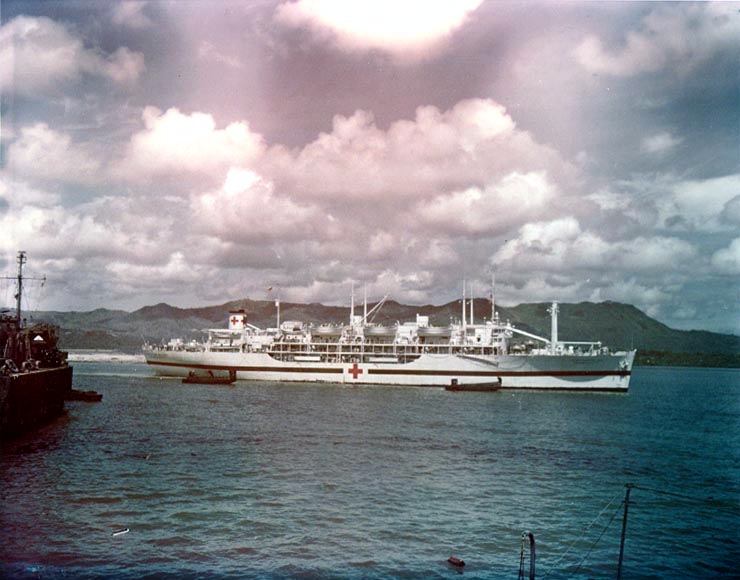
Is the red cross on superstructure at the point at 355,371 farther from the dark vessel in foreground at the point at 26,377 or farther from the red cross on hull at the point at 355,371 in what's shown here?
the dark vessel in foreground at the point at 26,377

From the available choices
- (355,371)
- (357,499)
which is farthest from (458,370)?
(357,499)

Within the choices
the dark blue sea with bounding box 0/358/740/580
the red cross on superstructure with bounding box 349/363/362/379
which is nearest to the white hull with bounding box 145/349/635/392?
the red cross on superstructure with bounding box 349/363/362/379

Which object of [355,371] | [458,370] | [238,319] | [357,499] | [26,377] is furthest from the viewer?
[238,319]

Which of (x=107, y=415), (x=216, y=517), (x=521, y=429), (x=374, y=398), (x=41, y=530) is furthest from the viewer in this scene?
(x=374, y=398)

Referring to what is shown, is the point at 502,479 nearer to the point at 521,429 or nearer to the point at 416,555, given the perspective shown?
the point at 416,555

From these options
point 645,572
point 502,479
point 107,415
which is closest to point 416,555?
point 645,572

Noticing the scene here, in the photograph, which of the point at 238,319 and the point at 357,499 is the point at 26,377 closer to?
the point at 357,499

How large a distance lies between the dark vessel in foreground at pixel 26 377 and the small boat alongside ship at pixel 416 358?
1128 inches

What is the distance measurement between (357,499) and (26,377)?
75.1 feet

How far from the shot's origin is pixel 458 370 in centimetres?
7156

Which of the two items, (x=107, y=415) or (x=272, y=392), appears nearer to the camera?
(x=107, y=415)

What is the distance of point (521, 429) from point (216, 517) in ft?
86.0

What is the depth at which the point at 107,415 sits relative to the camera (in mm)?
43750

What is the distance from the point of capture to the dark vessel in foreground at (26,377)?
31.4 meters
